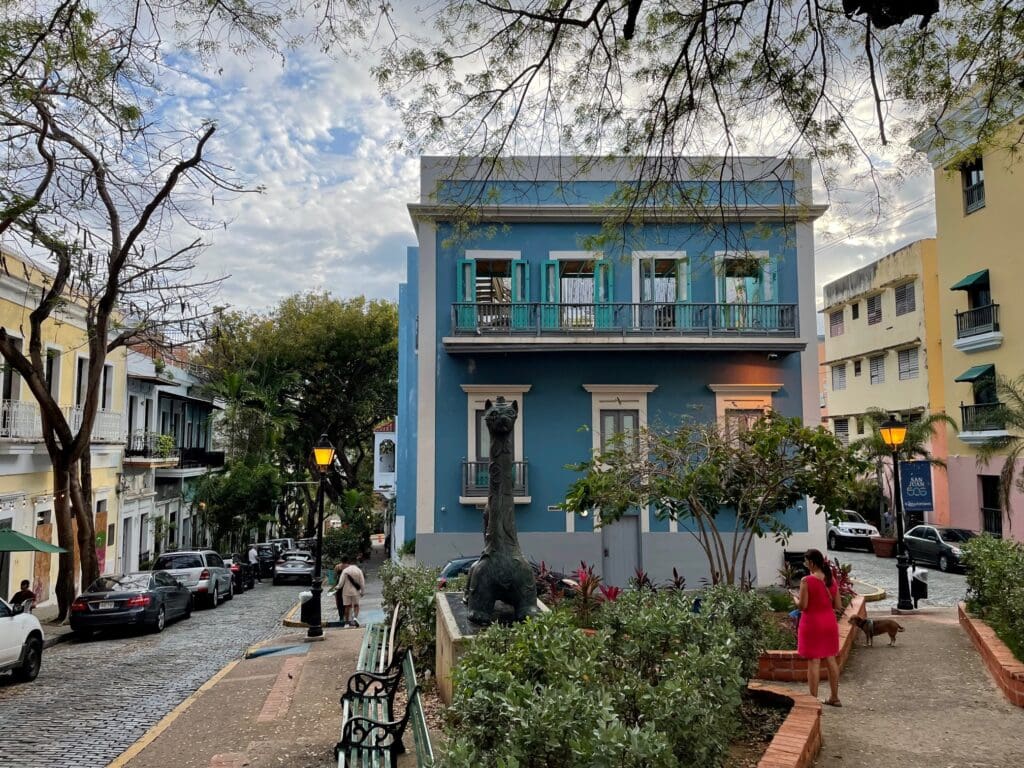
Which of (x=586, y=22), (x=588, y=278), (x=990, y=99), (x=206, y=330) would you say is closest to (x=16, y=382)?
(x=206, y=330)

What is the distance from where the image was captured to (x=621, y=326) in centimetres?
1895

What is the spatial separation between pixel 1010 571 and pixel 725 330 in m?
9.99

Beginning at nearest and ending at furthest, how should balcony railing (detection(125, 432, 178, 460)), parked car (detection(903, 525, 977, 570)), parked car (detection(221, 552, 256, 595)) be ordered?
parked car (detection(903, 525, 977, 570)), parked car (detection(221, 552, 256, 595)), balcony railing (detection(125, 432, 178, 460))

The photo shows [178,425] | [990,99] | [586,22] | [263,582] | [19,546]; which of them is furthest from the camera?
[178,425]

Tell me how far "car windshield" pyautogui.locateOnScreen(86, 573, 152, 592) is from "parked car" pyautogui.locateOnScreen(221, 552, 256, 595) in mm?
6046

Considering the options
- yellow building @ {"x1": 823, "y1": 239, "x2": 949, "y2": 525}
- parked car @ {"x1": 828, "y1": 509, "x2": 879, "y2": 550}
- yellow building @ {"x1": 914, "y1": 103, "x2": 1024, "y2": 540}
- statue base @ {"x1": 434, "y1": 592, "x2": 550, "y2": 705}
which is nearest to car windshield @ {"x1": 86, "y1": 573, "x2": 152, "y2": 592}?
statue base @ {"x1": 434, "y1": 592, "x2": 550, "y2": 705}

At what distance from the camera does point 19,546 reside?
45.7 feet

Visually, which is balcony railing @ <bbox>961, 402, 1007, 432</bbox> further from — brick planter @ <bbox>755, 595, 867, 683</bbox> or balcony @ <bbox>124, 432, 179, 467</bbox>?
balcony @ <bbox>124, 432, 179, 467</bbox>

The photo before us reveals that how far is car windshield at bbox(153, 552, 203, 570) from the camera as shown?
20547mm

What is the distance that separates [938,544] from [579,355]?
40.9 ft

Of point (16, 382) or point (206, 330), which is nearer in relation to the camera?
point (206, 330)

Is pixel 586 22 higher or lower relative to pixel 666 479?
higher

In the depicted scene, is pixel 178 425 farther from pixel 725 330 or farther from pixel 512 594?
pixel 512 594

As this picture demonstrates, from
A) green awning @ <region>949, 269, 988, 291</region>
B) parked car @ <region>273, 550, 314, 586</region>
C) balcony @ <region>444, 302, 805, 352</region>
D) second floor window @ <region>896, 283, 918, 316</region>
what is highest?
second floor window @ <region>896, 283, 918, 316</region>
